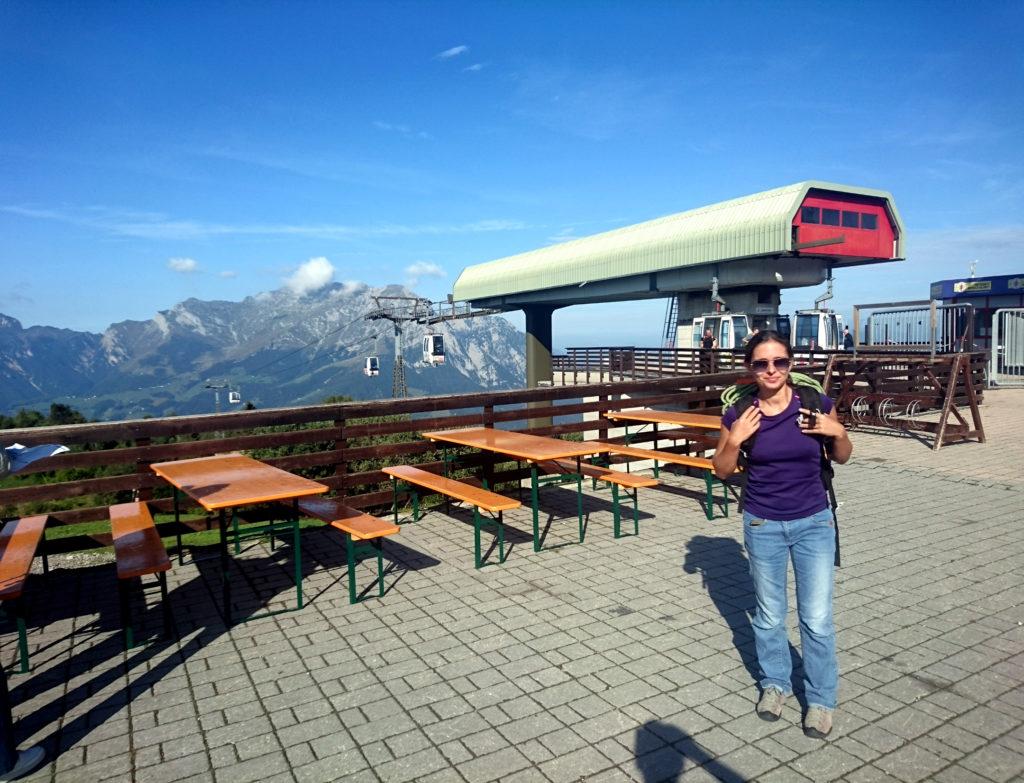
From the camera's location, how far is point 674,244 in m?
32.6

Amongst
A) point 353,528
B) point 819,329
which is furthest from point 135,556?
point 819,329

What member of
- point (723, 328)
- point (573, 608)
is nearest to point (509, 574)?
point (573, 608)

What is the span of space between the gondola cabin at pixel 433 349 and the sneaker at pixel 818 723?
2002 inches

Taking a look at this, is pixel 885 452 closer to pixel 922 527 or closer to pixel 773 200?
pixel 922 527

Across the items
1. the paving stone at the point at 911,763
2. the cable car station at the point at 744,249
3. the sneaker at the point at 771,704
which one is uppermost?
the cable car station at the point at 744,249

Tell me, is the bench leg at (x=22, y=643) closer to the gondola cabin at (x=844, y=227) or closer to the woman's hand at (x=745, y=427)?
the woman's hand at (x=745, y=427)

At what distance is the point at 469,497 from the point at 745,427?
127 inches

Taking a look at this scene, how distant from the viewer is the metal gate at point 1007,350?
2383cm

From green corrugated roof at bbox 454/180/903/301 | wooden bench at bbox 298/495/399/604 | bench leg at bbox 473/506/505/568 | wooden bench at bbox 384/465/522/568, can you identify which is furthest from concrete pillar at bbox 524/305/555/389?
wooden bench at bbox 298/495/399/604

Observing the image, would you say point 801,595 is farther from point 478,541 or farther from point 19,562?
point 19,562

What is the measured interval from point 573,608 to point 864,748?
7.31 feet

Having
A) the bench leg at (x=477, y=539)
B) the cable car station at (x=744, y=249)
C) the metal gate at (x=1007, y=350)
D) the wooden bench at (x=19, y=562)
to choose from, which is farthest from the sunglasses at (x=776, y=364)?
the cable car station at (x=744, y=249)

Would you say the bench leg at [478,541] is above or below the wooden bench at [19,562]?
below

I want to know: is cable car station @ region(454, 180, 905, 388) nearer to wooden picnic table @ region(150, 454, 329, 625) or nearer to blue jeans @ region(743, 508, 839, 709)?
wooden picnic table @ region(150, 454, 329, 625)
